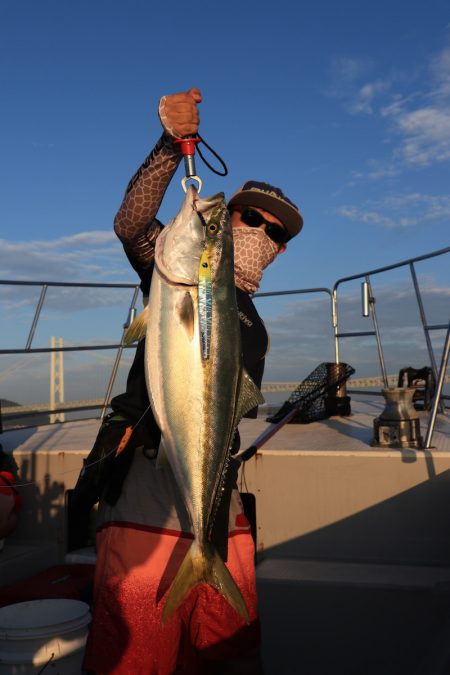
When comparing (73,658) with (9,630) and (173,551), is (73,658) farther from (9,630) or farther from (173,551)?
(173,551)

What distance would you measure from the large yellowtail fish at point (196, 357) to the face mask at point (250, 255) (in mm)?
789

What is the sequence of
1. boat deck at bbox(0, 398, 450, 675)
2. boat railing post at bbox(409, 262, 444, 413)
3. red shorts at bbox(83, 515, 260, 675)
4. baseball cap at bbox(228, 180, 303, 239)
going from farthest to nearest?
boat railing post at bbox(409, 262, 444, 413) → boat deck at bbox(0, 398, 450, 675) → baseball cap at bbox(228, 180, 303, 239) → red shorts at bbox(83, 515, 260, 675)

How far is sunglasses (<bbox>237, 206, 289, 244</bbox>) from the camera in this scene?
3.46m

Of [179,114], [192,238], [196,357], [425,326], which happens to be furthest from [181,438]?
[425,326]

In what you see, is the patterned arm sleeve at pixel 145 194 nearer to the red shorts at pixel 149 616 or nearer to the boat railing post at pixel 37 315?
the red shorts at pixel 149 616

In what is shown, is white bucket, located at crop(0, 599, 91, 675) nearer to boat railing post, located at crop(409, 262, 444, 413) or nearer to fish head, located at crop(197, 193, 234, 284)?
fish head, located at crop(197, 193, 234, 284)

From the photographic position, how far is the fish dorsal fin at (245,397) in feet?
8.16

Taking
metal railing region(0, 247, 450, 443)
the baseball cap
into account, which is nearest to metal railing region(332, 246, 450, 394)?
metal railing region(0, 247, 450, 443)

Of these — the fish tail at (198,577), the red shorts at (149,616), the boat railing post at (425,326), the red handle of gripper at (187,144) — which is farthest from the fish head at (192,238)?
the boat railing post at (425,326)

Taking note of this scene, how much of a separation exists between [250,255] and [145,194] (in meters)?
0.76

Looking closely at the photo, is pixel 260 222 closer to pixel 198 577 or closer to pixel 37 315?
pixel 198 577

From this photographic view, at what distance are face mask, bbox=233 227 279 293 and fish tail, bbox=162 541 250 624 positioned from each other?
55.3 inches

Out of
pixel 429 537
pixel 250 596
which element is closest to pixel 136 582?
pixel 250 596

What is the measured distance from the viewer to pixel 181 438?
7.72 feet
